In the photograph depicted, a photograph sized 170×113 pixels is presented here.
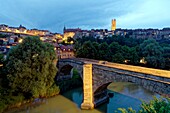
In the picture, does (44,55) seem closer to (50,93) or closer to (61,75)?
(50,93)

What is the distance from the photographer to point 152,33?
82.7 m

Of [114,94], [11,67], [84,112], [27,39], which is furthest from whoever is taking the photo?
[114,94]

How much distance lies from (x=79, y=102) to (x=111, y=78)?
594 cm

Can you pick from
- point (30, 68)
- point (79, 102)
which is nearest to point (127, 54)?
point (79, 102)

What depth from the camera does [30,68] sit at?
19109mm

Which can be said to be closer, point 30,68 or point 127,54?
point 30,68

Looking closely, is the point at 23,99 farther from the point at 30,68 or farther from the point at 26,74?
the point at 30,68

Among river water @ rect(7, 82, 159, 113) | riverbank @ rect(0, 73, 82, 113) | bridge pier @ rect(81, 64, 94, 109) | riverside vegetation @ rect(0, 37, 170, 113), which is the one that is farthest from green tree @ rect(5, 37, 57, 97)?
bridge pier @ rect(81, 64, 94, 109)

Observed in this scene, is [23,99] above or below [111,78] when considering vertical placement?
below

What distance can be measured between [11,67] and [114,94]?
1248cm

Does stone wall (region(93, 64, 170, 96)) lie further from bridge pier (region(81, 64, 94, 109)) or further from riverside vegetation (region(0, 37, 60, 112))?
riverside vegetation (region(0, 37, 60, 112))

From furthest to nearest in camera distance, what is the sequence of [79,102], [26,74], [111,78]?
[79,102], [26,74], [111,78]

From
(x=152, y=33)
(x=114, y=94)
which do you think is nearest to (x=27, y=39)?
(x=114, y=94)

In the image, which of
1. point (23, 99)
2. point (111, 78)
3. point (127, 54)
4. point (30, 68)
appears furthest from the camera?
point (127, 54)
